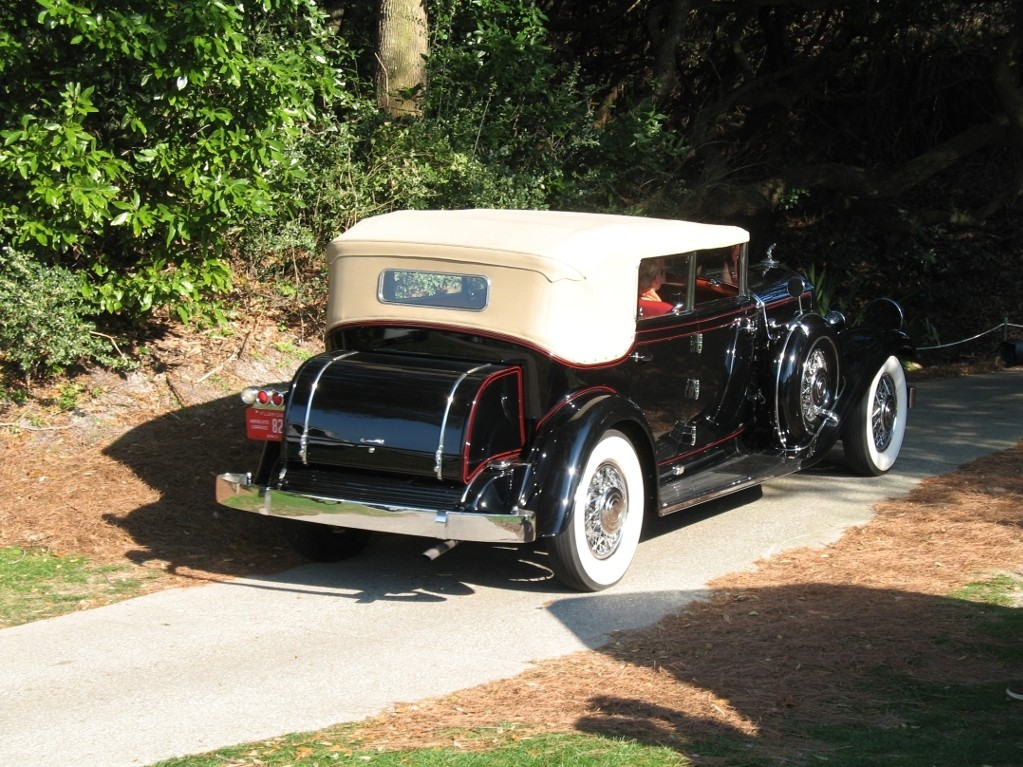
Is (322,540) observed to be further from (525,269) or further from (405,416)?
(525,269)

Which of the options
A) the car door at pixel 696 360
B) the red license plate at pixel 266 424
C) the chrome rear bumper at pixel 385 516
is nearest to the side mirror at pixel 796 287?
the car door at pixel 696 360

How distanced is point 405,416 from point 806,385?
10.9 ft

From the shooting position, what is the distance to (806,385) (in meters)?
8.40

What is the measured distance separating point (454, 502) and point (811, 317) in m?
3.45

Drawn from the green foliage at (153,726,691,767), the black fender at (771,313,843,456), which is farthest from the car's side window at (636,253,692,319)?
the green foliage at (153,726,691,767)

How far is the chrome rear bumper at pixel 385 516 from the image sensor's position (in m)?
5.97

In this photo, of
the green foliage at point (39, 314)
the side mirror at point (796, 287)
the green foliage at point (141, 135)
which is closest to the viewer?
the green foliage at point (141, 135)

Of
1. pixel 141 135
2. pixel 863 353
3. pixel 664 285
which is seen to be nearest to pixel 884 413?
pixel 863 353

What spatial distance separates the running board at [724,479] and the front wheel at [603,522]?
0.32 meters

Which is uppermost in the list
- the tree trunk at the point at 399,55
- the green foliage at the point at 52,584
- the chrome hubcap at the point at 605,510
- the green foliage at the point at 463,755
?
the tree trunk at the point at 399,55

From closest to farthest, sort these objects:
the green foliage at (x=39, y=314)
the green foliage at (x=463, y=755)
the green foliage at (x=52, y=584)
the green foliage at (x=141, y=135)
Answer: the green foliage at (x=463, y=755) → the green foliage at (x=52, y=584) → the green foliage at (x=141, y=135) → the green foliage at (x=39, y=314)

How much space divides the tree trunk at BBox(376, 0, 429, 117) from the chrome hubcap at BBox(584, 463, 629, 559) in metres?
6.37

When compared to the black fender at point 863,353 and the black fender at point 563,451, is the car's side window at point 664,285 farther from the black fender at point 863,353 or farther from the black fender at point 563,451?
the black fender at point 863,353

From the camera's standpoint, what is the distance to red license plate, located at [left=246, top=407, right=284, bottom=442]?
22.1 ft
